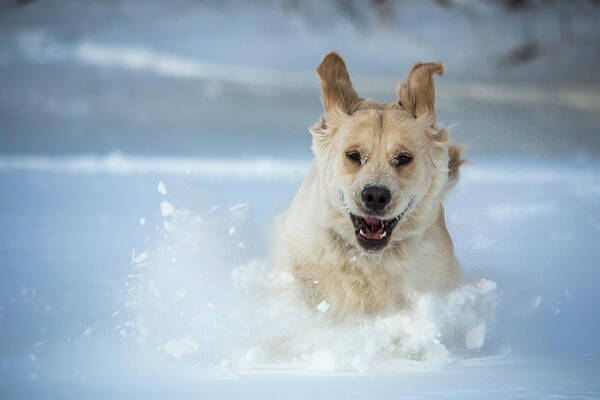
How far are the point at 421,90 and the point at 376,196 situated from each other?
2.92ft

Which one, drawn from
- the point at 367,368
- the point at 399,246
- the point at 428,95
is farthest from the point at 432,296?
the point at 428,95

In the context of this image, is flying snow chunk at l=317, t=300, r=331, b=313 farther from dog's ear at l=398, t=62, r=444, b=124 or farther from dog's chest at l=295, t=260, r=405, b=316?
dog's ear at l=398, t=62, r=444, b=124

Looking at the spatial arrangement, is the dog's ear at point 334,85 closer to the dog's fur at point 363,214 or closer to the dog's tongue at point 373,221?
the dog's fur at point 363,214

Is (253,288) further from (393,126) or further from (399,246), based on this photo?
(393,126)

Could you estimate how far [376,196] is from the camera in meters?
3.81

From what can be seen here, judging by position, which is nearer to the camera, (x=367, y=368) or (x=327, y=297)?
(x=367, y=368)

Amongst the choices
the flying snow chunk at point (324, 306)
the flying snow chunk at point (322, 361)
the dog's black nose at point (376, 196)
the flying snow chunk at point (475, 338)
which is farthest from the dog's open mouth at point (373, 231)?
the flying snow chunk at point (475, 338)

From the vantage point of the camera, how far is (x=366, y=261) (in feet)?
13.9

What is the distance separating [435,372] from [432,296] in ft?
1.98

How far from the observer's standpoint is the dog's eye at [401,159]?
3980 millimetres

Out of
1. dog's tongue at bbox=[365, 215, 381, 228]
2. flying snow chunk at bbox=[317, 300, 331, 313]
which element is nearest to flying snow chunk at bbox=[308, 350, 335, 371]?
flying snow chunk at bbox=[317, 300, 331, 313]

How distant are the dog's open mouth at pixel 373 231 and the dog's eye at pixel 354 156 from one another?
31 cm

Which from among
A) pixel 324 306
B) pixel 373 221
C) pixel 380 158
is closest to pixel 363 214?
pixel 373 221

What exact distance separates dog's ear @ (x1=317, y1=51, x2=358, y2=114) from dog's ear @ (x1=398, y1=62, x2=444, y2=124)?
13.5 inches
